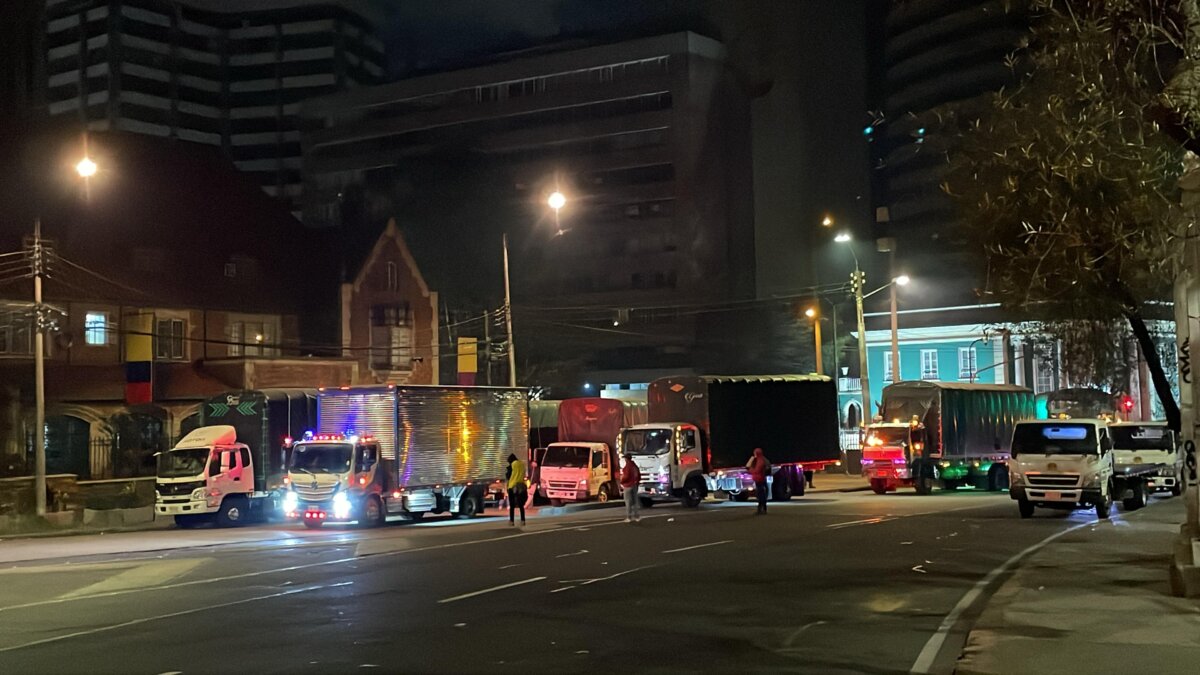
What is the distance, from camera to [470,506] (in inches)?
1305

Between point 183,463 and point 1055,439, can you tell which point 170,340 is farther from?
point 1055,439

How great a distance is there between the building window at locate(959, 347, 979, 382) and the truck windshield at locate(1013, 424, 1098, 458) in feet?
127

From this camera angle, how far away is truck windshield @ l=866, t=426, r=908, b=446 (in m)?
40.3

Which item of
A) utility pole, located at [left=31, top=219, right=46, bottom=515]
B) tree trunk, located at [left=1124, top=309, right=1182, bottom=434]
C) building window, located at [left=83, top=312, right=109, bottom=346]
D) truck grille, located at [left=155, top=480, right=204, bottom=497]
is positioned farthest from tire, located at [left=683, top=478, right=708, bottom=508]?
building window, located at [left=83, top=312, right=109, bottom=346]

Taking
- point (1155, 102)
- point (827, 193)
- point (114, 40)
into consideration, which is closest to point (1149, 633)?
point (1155, 102)

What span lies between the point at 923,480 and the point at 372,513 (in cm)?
2015

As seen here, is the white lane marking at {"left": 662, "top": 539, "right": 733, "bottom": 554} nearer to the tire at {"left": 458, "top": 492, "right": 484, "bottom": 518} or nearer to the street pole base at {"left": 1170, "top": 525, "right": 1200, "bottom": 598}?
the street pole base at {"left": 1170, "top": 525, "right": 1200, "bottom": 598}

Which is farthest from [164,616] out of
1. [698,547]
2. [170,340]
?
[170,340]

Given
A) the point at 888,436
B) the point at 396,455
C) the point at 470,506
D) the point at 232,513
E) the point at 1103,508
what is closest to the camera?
the point at 1103,508

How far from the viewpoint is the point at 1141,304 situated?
754 inches

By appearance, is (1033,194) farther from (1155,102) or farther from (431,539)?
(431,539)

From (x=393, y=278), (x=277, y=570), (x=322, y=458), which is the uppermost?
(x=393, y=278)

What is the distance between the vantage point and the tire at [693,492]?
1341 inches

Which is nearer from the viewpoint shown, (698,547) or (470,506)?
(698,547)
